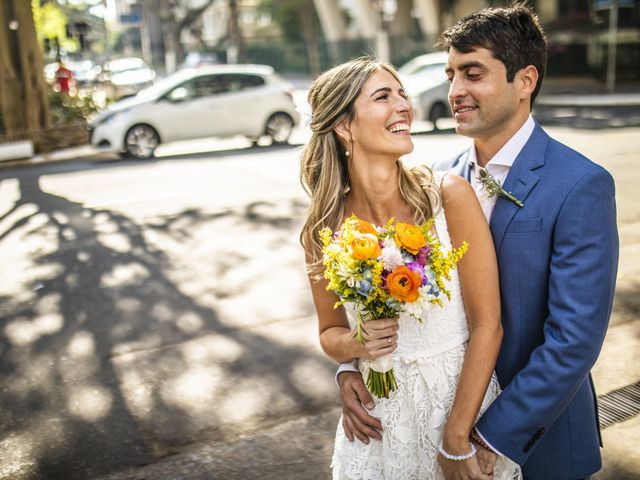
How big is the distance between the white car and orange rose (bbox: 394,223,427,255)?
44.5 ft

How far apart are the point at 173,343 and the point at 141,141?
1035cm

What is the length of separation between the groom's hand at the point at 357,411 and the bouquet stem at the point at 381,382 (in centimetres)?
17

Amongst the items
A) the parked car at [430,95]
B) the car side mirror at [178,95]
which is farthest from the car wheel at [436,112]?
the car side mirror at [178,95]

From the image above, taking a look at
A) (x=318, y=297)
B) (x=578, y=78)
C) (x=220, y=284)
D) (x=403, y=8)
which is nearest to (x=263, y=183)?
(x=220, y=284)

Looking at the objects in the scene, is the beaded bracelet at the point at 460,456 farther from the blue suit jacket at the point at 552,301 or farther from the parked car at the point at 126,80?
the parked car at the point at 126,80

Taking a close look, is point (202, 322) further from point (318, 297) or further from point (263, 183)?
point (263, 183)

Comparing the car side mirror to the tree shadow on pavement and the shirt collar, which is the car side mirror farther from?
the shirt collar

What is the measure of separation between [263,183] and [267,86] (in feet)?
18.9

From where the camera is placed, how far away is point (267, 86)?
52.3ft

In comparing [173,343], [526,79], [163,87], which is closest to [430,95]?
[163,87]

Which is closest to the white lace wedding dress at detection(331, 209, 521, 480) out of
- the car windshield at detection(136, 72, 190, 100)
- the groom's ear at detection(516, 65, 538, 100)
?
the groom's ear at detection(516, 65, 538, 100)

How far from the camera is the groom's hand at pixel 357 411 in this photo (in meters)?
2.16

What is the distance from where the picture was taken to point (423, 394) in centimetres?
212

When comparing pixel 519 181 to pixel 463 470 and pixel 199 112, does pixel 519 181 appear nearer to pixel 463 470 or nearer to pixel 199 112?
pixel 463 470
